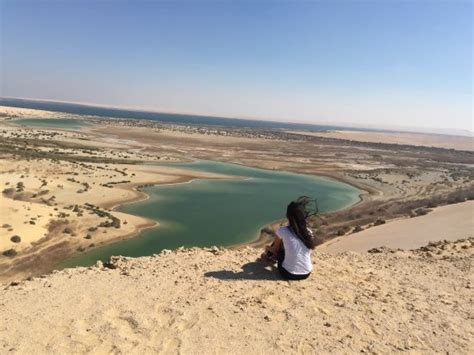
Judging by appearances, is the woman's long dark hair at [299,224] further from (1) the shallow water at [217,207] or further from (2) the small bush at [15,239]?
(2) the small bush at [15,239]

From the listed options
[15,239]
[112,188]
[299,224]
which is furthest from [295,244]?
[112,188]

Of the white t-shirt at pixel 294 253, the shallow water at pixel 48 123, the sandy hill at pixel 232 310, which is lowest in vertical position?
the shallow water at pixel 48 123

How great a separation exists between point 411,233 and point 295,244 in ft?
46.5

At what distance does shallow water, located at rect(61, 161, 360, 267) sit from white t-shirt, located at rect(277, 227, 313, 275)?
1529 centimetres

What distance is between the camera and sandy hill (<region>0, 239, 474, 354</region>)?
6488 mm

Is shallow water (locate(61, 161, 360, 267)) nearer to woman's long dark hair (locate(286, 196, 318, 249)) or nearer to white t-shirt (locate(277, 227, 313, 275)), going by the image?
white t-shirt (locate(277, 227, 313, 275))

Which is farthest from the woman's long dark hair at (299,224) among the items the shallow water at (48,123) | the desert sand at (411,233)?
the shallow water at (48,123)

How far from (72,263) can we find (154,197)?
55.7 feet

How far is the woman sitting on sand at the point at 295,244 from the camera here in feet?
27.5

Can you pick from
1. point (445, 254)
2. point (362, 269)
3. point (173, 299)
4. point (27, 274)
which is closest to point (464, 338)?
point (362, 269)

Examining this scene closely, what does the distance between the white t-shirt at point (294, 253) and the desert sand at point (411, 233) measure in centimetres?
993

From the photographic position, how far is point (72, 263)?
2131cm

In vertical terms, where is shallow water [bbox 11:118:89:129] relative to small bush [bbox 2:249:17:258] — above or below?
above

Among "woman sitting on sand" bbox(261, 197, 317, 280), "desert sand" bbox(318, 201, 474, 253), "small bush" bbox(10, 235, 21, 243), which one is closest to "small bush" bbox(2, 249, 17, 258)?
"small bush" bbox(10, 235, 21, 243)
